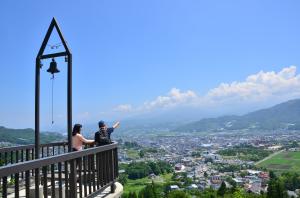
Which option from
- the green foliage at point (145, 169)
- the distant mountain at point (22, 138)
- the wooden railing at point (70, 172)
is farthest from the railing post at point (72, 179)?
the green foliage at point (145, 169)

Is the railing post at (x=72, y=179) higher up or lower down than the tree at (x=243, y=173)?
higher up

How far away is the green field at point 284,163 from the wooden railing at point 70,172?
95483 millimetres

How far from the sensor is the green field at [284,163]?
322ft

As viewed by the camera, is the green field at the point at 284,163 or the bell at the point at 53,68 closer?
the bell at the point at 53,68

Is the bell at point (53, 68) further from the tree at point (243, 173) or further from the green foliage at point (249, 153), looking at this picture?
the green foliage at point (249, 153)

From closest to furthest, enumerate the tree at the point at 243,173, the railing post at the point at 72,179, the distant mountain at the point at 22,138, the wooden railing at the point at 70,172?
the wooden railing at the point at 70,172 → the railing post at the point at 72,179 → the tree at the point at 243,173 → the distant mountain at the point at 22,138

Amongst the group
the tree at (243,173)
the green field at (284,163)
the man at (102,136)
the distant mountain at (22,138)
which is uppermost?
the man at (102,136)

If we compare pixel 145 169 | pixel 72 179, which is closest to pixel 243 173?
pixel 145 169

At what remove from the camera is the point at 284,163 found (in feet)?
359

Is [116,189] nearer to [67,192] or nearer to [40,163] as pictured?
[67,192]

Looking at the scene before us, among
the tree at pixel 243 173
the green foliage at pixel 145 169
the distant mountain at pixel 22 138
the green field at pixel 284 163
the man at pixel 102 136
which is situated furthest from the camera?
the distant mountain at pixel 22 138

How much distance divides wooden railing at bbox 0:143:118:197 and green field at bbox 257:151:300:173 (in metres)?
95.5

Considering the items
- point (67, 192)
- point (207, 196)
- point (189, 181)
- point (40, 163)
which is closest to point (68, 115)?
point (67, 192)

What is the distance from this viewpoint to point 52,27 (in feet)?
22.8
